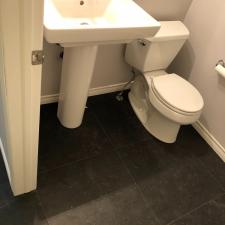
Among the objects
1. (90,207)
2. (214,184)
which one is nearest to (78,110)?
(90,207)

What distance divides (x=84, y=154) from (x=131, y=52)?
2.61 ft

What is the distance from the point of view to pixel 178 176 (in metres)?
1.83

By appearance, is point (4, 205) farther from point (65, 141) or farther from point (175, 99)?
point (175, 99)

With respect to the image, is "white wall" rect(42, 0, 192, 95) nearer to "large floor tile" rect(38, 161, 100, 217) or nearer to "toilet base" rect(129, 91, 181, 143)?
"toilet base" rect(129, 91, 181, 143)

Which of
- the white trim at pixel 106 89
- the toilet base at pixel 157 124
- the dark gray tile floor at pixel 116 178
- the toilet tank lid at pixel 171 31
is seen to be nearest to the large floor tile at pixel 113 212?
the dark gray tile floor at pixel 116 178

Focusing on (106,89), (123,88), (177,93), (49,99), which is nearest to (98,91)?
(106,89)

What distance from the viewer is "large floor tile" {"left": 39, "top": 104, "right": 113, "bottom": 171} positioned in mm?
1727

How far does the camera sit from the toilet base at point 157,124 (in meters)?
1.98

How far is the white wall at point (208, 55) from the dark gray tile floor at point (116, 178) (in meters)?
0.21

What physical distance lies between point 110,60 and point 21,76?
4.06 ft

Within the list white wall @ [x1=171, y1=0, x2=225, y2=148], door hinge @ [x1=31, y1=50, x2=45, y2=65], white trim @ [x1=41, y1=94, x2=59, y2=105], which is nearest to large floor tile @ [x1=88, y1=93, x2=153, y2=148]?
white trim @ [x1=41, y1=94, x2=59, y2=105]

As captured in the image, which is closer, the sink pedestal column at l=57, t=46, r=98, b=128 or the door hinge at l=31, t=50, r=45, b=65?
the door hinge at l=31, t=50, r=45, b=65

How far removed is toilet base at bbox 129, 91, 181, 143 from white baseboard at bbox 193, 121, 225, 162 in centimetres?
27

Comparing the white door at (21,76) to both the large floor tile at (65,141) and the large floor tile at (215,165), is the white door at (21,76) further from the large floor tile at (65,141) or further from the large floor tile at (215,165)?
the large floor tile at (215,165)
